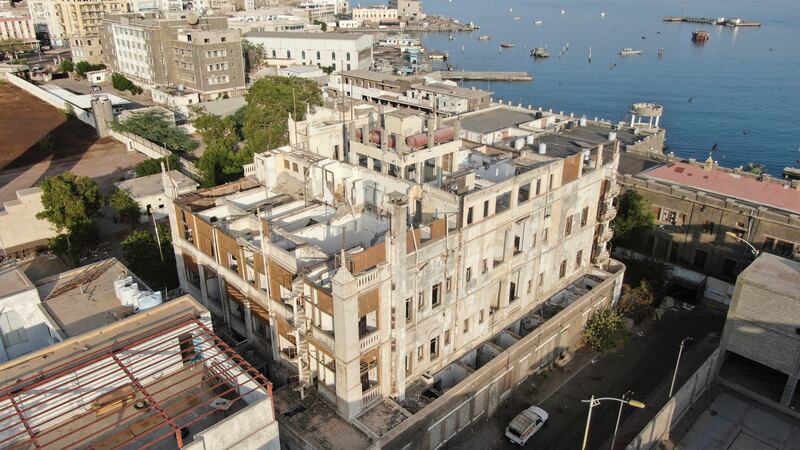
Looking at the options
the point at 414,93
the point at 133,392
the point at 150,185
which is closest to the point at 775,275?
the point at 133,392

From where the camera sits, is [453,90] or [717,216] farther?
[453,90]

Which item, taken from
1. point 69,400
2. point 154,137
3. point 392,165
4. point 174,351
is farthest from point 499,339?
point 154,137

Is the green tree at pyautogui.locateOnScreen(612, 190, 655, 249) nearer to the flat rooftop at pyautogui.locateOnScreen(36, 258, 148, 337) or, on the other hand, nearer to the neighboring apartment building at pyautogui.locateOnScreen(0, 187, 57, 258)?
the flat rooftop at pyautogui.locateOnScreen(36, 258, 148, 337)

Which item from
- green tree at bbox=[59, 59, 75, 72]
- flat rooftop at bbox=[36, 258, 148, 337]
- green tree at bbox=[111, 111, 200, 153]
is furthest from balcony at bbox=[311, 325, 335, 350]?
green tree at bbox=[59, 59, 75, 72]

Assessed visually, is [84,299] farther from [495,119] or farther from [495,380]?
[495,119]

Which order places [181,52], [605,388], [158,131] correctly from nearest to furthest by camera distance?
[605,388] < [158,131] < [181,52]

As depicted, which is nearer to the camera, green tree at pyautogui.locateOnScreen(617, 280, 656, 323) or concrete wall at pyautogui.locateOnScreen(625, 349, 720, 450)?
concrete wall at pyautogui.locateOnScreen(625, 349, 720, 450)
